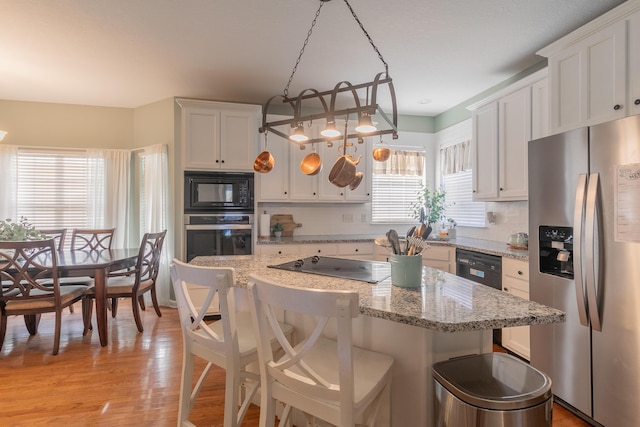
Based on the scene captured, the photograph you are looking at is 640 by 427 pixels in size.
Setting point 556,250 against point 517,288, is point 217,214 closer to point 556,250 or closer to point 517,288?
point 517,288

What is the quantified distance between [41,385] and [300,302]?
2.43 m

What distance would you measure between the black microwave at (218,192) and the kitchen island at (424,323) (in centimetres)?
231

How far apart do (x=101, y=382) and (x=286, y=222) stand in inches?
99.2

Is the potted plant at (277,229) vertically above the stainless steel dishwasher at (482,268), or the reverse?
the potted plant at (277,229)

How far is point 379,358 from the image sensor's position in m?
1.40

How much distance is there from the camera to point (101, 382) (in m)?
2.40

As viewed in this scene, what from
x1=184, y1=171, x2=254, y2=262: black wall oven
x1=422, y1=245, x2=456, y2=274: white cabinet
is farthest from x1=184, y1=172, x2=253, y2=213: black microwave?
x1=422, y1=245, x2=456, y2=274: white cabinet

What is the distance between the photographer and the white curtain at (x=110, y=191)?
4434 millimetres

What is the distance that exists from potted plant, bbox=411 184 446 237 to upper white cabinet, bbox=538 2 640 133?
77.3 inches

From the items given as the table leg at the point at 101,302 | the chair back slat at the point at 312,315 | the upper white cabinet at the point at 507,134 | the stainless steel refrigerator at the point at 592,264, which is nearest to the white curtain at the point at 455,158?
the upper white cabinet at the point at 507,134

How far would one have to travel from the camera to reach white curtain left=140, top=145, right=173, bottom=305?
4203mm

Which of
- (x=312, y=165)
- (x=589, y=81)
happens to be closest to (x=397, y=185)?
(x=589, y=81)

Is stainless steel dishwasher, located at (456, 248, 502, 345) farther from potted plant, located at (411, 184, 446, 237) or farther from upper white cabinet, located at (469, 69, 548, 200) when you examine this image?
potted plant, located at (411, 184, 446, 237)

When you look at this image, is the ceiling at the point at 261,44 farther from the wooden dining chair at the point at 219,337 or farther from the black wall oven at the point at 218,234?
the wooden dining chair at the point at 219,337
